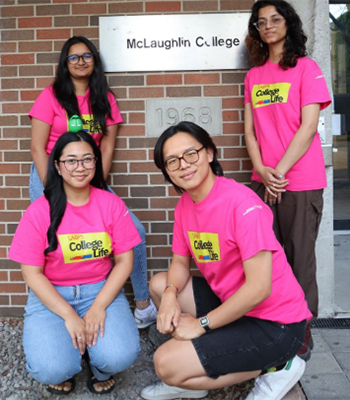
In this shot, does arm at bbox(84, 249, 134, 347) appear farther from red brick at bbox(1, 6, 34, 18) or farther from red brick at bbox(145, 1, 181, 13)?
red brick at bbox(1, 6, 34, 18)

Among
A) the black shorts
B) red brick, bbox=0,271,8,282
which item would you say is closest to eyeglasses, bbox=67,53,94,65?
red brick, bbox=0,271,8,282

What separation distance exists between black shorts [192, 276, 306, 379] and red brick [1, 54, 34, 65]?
231cm

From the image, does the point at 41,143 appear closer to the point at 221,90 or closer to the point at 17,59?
the point at 17,59

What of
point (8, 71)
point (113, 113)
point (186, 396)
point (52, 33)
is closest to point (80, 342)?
point (186, 396)

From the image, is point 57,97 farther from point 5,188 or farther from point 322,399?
point 322,399

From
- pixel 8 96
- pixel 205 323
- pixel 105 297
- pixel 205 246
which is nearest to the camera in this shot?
pixel 205 323

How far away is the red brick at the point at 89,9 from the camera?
11.3 feet

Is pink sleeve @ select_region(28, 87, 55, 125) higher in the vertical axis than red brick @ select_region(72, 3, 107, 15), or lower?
lower

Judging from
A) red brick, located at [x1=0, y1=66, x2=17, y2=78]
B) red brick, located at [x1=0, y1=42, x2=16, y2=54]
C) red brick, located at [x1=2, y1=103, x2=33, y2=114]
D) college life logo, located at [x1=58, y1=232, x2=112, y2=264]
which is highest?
red brick, located at [x1=0, y1=42, x2=16, y2=54]

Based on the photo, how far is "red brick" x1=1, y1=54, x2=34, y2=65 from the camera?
3.51 metres

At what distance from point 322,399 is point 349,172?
4424 millimetres

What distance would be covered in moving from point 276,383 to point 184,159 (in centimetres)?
115

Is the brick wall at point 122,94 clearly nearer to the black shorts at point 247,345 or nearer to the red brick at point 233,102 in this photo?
the red brick at point 233,102

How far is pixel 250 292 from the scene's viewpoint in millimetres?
2150
